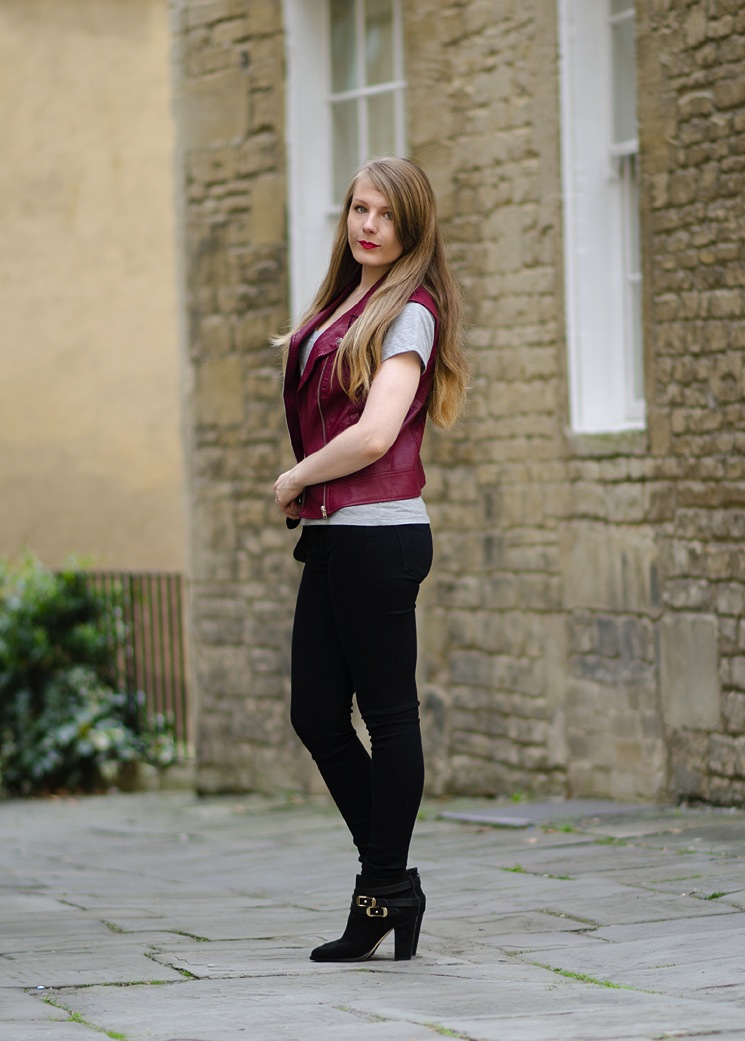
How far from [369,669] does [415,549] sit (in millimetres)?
297

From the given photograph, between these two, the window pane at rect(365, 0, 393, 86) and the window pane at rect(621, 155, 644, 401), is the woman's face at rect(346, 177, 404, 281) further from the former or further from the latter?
the window pane at rect(365, 0, 393, 86)

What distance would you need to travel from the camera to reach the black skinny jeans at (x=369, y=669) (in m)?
3.83

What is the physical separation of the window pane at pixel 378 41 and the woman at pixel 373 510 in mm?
4794

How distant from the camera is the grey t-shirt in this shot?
3822mm

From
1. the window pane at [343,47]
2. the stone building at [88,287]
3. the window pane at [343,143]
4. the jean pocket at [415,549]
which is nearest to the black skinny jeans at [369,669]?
the jean pocket at [415,549]

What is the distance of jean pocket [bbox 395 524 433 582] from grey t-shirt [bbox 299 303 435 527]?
20 millimetres

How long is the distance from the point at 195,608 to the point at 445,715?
2135 mm

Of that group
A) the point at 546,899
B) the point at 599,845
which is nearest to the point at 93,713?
the point at 599,845

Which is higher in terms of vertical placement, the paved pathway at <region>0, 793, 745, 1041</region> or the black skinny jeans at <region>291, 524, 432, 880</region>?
the black skinny jeans at <region>291, 524, 432, 880</region>

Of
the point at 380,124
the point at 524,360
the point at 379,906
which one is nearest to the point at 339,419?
the point at 379,906

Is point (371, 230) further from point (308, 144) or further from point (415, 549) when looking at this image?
point (308, 144)

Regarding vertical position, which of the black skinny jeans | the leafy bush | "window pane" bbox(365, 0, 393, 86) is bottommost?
the leafy bush

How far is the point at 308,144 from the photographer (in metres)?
8.88

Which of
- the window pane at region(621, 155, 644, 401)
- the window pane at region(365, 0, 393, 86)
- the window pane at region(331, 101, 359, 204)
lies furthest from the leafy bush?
the window pane at region(621, 155, 644, 401)
